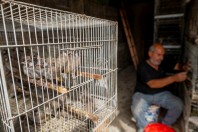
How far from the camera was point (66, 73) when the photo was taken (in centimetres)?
117

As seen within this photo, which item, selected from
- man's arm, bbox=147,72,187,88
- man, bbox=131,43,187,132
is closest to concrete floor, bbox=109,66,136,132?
man, bbox=131,43,187,132

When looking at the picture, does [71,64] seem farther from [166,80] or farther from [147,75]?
Answer: [166,80]

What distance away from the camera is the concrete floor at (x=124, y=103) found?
173 cm

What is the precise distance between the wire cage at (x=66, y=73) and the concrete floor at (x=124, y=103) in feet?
0.75

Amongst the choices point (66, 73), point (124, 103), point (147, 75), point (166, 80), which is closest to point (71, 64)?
point (66, 73)

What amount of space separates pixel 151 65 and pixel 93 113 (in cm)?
89

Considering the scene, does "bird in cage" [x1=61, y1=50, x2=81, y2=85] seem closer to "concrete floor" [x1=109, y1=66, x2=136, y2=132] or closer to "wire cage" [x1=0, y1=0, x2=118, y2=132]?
"wire cage" [x1=0, y1=0, x2=118, y2=132]

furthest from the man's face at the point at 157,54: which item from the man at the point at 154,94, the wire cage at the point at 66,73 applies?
the wire cage at the point at 66,73

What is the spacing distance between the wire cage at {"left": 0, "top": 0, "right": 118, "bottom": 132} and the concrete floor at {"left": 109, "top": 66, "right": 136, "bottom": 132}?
0.23m

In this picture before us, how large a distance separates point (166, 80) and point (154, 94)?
241mm

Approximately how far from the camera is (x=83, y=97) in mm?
1356

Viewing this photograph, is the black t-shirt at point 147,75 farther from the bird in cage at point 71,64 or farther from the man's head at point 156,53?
the bird in cage at point 71,64

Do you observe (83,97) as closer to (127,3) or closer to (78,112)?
(78,112)

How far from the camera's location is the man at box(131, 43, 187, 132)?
1.66 m
